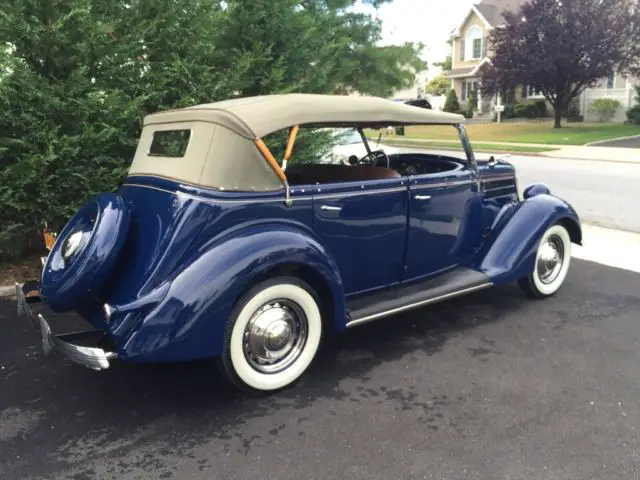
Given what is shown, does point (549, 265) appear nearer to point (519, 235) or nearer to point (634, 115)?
point (519, 235)

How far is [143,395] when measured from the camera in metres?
3.13

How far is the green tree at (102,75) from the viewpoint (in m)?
5.04

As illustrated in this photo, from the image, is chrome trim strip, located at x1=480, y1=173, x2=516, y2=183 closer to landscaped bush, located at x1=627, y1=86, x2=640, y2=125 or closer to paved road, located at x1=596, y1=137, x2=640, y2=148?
paved road, located at x1=596, y1=137, x2=640, y2=148

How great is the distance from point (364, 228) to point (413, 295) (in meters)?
0.62

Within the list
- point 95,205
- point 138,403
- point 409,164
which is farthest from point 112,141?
point 138,403

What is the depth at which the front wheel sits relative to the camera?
4.55 meters

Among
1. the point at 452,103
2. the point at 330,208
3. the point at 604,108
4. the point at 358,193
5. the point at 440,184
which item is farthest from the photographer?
the point at 452,103

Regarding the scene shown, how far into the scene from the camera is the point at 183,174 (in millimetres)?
3234

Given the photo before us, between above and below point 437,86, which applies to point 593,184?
below

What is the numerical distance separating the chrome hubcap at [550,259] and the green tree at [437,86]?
1961 inches

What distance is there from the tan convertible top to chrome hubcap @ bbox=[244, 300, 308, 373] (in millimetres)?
1024

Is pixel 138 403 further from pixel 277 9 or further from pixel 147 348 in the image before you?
pixel 277 9

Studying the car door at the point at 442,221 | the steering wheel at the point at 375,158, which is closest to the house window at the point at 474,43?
the steering wheel at the point at 375,158

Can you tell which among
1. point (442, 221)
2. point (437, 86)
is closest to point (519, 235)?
point (442, 221)
